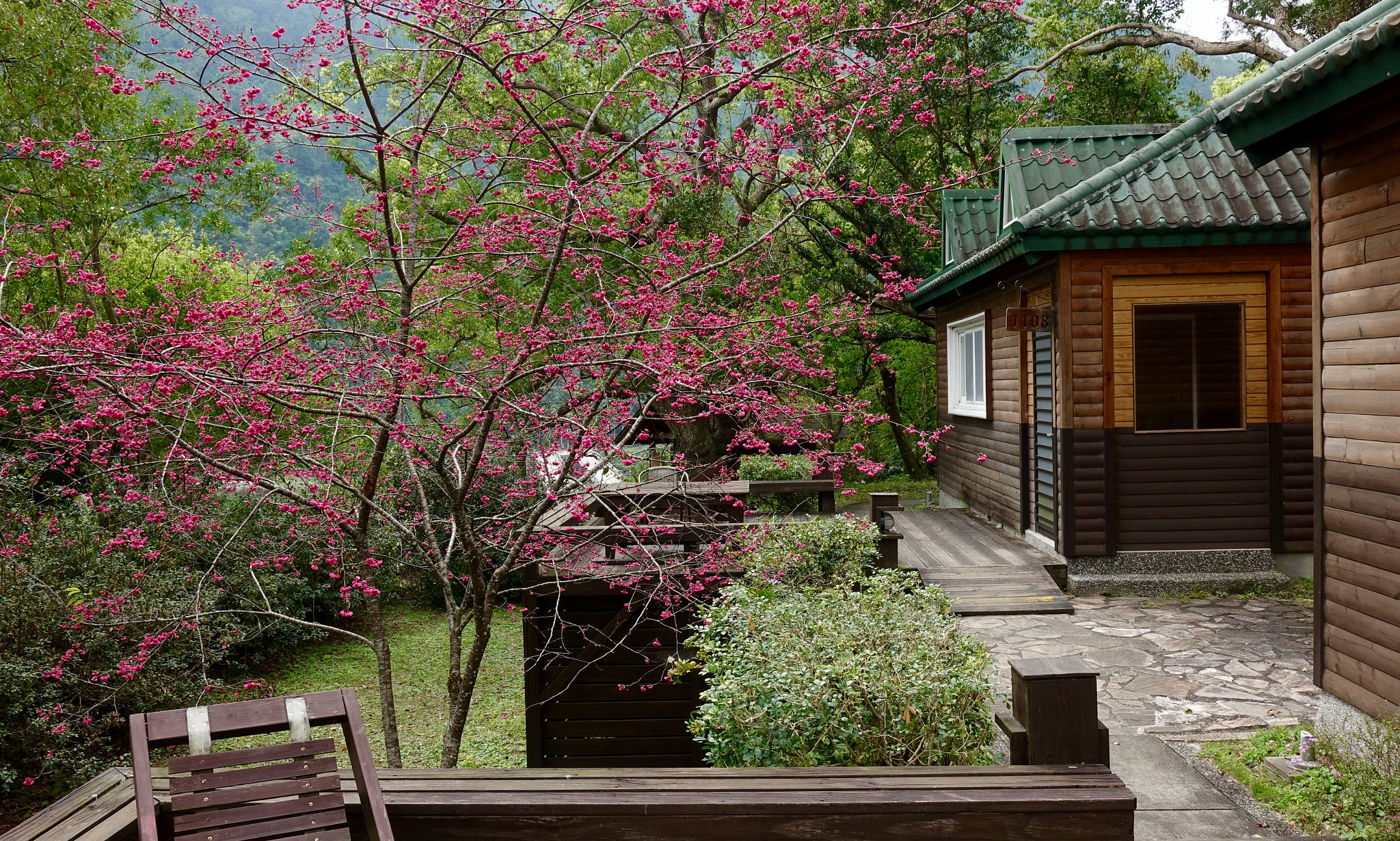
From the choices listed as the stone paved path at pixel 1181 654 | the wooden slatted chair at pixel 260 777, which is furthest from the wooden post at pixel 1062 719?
the stone paved path at pixel 1181 654

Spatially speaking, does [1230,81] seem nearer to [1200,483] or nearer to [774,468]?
[1200,483]

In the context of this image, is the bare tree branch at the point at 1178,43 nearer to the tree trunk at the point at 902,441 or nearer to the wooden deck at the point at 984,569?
the tree trunk at the point at 902,441

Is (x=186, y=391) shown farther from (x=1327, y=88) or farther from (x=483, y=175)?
(x=1327, y=88)

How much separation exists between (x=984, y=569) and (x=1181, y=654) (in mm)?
2527

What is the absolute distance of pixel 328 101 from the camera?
3.96 m

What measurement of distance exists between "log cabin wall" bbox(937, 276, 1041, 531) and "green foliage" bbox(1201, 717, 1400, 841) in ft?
18.6

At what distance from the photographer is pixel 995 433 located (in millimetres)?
11859

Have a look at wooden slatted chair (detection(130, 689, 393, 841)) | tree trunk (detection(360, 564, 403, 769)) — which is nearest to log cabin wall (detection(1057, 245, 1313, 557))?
tree trunk (detection(360, 564, 403, 769))

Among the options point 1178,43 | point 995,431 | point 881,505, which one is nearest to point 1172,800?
point 881,505

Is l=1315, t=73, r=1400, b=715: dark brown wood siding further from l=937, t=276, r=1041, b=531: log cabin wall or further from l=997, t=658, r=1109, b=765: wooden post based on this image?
l=937, t=276, r=1041, b=531: log cabin wall

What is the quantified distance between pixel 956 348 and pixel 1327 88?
32.8 feet

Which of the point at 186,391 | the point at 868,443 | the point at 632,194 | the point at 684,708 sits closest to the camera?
the point at 186,391

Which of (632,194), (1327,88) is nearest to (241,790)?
(1327,88)

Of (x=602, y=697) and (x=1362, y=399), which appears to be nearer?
(x=1362, y=399)
